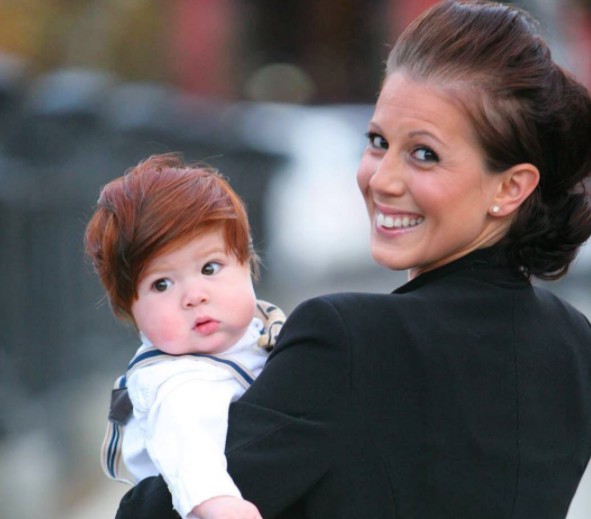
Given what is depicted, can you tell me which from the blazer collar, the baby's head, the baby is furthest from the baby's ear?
the blazer collar

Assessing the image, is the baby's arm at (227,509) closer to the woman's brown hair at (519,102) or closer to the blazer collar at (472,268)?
the blazer collar at (472,268)

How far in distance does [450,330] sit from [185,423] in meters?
0.39

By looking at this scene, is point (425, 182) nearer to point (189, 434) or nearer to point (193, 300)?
point (193, 300)

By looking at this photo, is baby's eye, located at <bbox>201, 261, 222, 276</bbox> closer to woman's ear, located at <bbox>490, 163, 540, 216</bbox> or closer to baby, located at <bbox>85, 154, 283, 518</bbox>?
baby, located at <bbox>85, 154, 283, 518</bbox>

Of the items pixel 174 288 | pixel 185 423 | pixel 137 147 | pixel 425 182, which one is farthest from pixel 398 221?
pixel 137 147

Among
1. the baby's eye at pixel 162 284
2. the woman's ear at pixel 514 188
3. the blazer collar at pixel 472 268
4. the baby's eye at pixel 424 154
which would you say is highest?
the baby's eye at pixel 424 154

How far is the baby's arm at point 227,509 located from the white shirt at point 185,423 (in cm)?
1

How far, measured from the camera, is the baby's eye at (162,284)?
7.18 feet

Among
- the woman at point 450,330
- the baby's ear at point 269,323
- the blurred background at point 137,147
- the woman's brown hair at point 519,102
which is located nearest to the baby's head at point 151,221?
the baby's ear at point 269,323

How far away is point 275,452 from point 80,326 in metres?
4.37

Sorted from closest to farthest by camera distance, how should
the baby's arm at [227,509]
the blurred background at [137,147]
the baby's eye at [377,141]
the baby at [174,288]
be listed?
the baby's arm at [227,509], the baby at [174,288], the baby's eye at [377,141], the blurred background at [137,147]

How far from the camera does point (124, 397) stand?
2.24m

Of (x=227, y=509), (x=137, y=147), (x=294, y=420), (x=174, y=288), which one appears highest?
(x=174, y=288)

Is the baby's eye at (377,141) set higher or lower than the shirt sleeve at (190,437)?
higher
